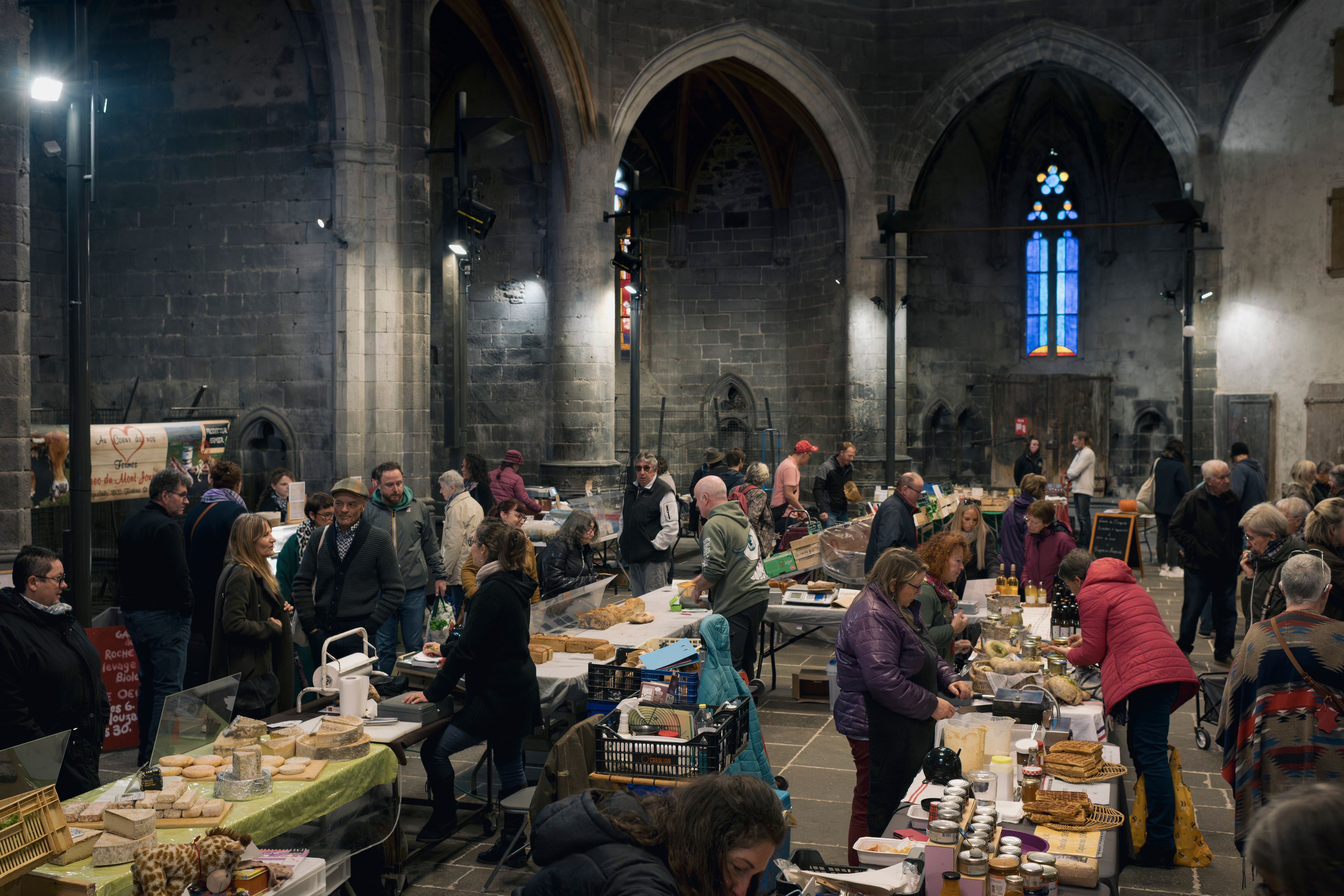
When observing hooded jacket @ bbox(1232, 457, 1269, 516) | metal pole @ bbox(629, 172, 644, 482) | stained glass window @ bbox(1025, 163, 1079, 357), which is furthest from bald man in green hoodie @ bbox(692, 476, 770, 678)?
stained glass window @ bbox(1025, 163, 1079, 357)

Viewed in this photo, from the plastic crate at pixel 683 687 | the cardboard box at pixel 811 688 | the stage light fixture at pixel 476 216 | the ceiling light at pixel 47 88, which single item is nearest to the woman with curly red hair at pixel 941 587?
the plastic crate at pixel 683 687

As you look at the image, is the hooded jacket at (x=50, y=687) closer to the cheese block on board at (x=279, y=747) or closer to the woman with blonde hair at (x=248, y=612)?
the cheese block on board at (x=279, y=747)

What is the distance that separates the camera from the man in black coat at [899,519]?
7.30 metres

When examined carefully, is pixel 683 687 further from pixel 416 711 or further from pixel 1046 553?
pixel 1046 553

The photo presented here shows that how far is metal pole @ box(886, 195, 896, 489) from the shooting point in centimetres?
1698

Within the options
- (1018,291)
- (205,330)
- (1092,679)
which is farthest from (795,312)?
(1092,679)

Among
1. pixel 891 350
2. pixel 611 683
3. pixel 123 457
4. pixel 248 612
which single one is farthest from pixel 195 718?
pixel 891 350

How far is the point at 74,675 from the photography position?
4.23 m

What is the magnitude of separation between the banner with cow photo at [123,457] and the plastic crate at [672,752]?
5947 mm

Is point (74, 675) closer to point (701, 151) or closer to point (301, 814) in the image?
point (301, 814)

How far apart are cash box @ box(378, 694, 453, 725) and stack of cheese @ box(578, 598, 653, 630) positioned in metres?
1.61

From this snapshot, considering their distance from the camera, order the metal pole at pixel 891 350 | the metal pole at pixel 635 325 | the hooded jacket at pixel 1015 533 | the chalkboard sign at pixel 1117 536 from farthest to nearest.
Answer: the metal pole at pixel 891 350
the metal pole at pixel 635 325
the chalkboard sign at pixel 1117 536
the hooded jacket at pixel 1015 533

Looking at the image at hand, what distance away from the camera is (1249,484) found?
10.1 m

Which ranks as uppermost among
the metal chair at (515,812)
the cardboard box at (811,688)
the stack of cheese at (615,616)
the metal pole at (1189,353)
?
the metal pole at (1189,353)
